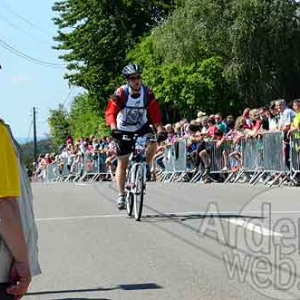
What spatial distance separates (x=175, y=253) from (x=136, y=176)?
3.04 metres

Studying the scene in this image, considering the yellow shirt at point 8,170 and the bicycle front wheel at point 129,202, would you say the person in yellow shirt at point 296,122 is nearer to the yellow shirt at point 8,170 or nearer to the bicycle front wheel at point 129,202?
the bicycle front wheel at point 129,202

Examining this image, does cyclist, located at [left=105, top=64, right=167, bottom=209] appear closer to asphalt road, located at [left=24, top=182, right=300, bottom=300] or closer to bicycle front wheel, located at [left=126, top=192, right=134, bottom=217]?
bicycle front wheel, located at [left=126, top=192, right=134, bottom=217]

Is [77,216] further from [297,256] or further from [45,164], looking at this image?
[45,164]

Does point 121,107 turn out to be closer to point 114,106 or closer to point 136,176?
point 114,106

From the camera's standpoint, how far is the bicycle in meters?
10.8

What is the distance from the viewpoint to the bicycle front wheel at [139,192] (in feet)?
35.5

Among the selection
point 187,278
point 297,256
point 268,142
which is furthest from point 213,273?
point 268,142

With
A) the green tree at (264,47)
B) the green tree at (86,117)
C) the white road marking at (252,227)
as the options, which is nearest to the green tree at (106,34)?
the green tree at (86,117)

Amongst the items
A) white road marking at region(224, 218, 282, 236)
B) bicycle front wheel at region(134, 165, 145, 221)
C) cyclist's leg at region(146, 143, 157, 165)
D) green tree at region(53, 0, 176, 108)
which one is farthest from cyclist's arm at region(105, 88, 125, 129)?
green tree at region(53, 0, 176, 108)

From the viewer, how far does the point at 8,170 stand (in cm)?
346

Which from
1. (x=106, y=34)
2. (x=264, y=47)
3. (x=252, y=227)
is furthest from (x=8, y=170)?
(x=106, y=34)

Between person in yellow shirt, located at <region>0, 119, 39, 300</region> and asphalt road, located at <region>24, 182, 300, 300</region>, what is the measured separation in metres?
2.84

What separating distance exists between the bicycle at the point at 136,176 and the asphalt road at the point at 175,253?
9.0 inches

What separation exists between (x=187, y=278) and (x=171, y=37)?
115 ft
